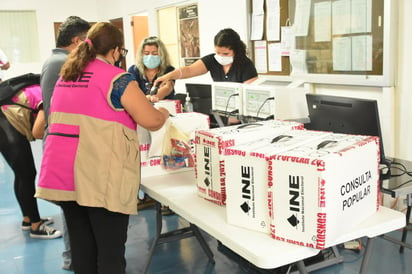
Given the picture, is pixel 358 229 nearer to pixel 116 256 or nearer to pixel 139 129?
pixel 116 256

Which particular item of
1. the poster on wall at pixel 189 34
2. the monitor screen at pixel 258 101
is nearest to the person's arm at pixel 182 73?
the monitor screen at pixel 258 101

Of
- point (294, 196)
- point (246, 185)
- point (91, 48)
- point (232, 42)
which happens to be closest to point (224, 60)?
point (232, 42)

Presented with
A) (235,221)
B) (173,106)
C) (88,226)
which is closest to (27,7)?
(173,106)

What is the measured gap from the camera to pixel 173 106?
2.59 m

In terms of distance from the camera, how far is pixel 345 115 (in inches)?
83.5

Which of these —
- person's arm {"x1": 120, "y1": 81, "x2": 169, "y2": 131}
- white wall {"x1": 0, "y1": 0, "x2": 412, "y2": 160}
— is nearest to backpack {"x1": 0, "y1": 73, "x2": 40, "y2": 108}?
person's arm {"x1": 120, "y1": 81, "x2": 169, "y2": 131}

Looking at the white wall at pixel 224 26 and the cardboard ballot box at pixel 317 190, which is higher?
the white wall at pixel 224 26

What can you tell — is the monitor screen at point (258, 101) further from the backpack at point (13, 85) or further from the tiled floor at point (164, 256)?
the backpack at point (13, 85)

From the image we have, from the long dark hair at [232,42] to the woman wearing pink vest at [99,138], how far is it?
1.59m

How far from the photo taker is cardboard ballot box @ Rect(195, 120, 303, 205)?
1.63 meters

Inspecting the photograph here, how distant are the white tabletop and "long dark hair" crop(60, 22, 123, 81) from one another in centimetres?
64

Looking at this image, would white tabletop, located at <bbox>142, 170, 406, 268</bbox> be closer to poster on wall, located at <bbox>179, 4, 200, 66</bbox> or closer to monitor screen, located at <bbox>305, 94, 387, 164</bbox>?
monitor screen, located at <bbox>305, 94, 387, 164</bbox>

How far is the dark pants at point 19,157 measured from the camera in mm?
3084

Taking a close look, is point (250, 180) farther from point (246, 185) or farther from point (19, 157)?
point (19, 157)
